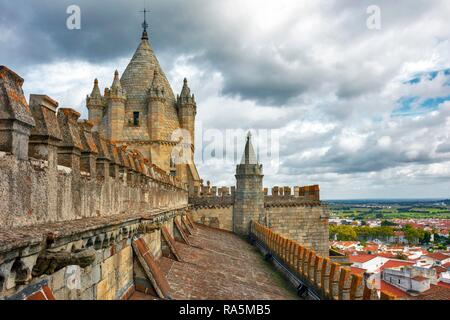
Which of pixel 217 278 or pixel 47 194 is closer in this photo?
pixel 47 194

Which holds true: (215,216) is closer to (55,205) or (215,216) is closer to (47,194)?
(55,205)

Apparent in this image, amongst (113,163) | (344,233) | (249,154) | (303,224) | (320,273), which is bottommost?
(344,233)

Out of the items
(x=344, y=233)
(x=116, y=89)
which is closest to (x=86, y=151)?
(x=116, y=89)

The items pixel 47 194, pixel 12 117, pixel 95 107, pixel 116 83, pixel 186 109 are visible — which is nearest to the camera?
pixel 12 117

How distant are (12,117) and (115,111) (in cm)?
2631

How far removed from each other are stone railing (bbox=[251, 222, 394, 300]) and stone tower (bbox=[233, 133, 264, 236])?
730 centimetres

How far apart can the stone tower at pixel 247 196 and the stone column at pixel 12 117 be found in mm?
25820

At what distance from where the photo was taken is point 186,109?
3278 cm

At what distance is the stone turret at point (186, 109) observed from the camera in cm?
3262

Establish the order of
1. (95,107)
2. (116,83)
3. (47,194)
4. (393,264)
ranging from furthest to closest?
(393,264)
(95,107)
(116,83)
(47,194)

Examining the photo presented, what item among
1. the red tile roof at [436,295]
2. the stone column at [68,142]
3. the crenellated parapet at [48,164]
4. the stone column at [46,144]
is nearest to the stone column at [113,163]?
the crenellated parapet at [48,164]

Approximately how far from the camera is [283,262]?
18453 mm

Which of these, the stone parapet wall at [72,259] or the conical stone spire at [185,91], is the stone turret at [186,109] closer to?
the conical stone spire at [185,91]
